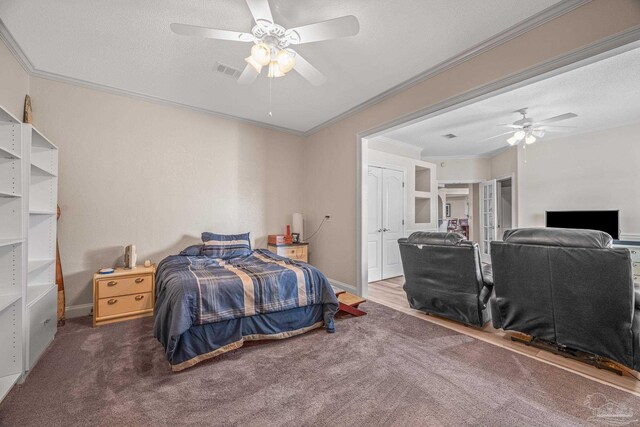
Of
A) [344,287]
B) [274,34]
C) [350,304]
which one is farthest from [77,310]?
[274,34]

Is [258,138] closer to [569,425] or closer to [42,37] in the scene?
[42,37]

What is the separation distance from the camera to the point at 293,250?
4680 mm

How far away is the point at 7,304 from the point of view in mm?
1824

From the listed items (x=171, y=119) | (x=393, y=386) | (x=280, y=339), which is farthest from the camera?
(x=171, y=119)

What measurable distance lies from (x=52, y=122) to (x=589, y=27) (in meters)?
5.32

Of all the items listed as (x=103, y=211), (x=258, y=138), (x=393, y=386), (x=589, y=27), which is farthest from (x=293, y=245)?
(x=589, y=27)

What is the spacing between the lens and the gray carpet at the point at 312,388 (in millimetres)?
1629

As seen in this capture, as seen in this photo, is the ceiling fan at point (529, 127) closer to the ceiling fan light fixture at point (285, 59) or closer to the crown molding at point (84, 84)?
the ceiling fan light fixture at point (285, 59)

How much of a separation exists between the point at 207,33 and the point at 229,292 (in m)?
2.07

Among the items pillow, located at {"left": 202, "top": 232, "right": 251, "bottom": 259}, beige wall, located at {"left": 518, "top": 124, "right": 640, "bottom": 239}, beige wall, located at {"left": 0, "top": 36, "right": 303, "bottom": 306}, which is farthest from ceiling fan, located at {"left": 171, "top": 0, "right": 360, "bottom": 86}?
beige wall, located at {"left": 518, "top": 124, "right": 640, "bottom": 239}

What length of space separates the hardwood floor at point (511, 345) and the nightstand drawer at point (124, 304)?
2.91 m

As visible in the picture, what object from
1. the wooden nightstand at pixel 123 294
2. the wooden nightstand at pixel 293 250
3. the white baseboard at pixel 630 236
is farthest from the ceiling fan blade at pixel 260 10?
the white baseboard at pixel 630 236

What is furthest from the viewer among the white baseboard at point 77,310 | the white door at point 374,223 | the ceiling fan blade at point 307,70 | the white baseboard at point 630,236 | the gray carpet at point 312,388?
the white door at point 374,223

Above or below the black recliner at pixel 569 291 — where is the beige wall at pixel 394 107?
above
